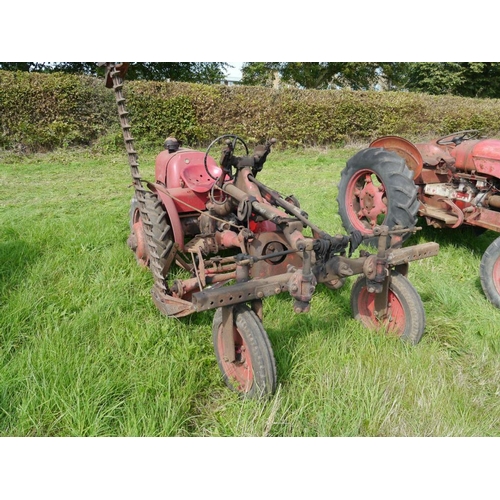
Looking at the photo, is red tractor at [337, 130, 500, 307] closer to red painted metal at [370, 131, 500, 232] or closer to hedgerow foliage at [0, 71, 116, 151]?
red painted metal at [370, 131, 500, 232]

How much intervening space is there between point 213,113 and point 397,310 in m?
10.6

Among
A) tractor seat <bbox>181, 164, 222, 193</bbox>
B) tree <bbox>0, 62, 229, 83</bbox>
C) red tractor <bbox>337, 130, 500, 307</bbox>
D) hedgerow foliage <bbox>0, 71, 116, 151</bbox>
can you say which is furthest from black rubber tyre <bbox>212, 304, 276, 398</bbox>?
tree <bbox>0, 62, 229, 83</bbox>

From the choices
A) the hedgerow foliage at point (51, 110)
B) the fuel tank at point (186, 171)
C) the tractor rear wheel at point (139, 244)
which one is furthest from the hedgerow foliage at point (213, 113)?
the tractor rear wheel at point (139, 244)

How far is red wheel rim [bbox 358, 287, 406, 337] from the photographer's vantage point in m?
2.89

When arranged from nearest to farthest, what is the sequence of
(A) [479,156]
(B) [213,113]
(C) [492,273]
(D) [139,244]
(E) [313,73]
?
(C) [492,273] < (D) [139,244] < (A) [479,156] < (B) [213,113] < (E) [313,73]

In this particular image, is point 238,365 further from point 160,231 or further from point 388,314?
point 160,231

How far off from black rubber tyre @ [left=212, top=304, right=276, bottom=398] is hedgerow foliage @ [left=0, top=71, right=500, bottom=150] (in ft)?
33.8

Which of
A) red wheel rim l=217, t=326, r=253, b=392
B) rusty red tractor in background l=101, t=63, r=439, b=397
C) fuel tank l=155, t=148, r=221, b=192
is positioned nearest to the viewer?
rusty red tractor in background l=101, t=63, r=439, b=397

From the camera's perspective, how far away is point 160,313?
3260mm

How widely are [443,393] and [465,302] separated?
1.39 meters

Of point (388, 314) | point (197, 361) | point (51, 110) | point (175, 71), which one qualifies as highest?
point (175, 71)

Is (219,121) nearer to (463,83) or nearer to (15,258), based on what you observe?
(15,258)

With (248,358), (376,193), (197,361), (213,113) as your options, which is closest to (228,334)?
(248,358)

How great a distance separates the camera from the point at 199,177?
13.0ft
